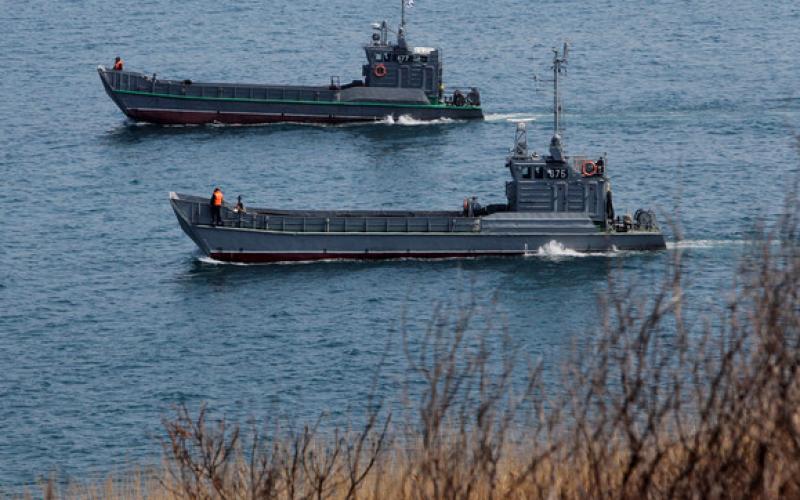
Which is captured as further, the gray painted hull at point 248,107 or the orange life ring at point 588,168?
the gray painted hull at point 248,107

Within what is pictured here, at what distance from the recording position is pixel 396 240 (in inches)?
3177

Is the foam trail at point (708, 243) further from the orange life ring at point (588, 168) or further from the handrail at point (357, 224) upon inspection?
the handrail at point (357, 224)

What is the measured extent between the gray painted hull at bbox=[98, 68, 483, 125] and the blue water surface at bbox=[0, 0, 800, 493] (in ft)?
3.87

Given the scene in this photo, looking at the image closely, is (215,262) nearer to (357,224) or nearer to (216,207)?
(216,207)

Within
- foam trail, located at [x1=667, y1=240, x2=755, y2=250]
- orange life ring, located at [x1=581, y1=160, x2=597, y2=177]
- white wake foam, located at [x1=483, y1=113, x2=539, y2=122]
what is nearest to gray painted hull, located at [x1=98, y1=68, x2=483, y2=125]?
white wake foam, located at [x1=483, y1=113, x2=539, y2=122]

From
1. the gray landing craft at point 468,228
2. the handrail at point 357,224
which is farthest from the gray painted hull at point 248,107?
the handrail at point 357,224

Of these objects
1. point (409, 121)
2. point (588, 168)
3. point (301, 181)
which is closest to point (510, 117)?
point (409, 121)

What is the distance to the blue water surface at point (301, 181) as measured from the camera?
63406 millimetres

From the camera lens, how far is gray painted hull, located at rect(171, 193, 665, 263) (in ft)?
264

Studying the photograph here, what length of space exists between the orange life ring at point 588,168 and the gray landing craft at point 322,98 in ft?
122

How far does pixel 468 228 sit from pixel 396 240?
3855 millimetres

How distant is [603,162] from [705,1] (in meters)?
99.3

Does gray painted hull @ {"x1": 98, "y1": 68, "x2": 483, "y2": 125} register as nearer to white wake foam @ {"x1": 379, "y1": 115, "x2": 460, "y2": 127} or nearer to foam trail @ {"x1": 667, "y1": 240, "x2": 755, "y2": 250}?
white wake foam @ {"x1": 379, "y1": 115, "x2": 460, "y2": 127}

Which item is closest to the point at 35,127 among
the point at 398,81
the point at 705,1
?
the point at 398,81
